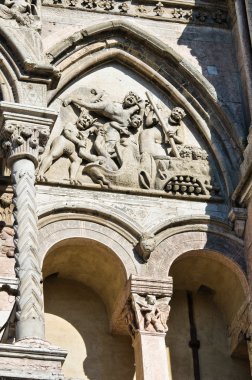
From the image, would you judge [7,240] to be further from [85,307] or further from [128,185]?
[128,185]

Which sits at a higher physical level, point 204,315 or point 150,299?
point 204,315

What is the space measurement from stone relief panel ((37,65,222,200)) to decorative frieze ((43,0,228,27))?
93 centimetres

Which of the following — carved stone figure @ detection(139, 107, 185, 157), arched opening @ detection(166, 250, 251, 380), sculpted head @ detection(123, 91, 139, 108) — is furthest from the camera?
sculpted head @ detection(123, 91, 139, 108)

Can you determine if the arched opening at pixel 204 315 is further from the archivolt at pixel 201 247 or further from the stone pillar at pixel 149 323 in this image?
the stone pillar at pixel 149 323

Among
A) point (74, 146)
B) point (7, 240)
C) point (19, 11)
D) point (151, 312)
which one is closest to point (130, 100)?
point (74, 146)

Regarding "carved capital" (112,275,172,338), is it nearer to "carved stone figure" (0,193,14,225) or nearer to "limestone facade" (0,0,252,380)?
"limestone facade" (0,0,252,380)

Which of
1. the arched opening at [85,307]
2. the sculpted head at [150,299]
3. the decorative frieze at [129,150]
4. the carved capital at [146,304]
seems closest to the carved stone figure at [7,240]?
the arched opening at [85,307]

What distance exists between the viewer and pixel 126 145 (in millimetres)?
15891

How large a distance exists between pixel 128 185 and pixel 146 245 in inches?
41.7

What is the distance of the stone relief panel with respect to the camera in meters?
15.5

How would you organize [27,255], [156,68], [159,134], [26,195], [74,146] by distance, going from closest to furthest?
[27,255]
[26,195]
[74,146]
[159,134]
[156,68]

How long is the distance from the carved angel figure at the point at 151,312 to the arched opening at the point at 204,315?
872 millimetres

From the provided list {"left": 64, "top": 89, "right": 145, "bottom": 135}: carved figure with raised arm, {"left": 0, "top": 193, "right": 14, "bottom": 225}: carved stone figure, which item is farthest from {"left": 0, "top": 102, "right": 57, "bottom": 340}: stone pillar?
{"left": 64, "top": 89, "right": 145, "bottom": 135}: carved figure with raised arm

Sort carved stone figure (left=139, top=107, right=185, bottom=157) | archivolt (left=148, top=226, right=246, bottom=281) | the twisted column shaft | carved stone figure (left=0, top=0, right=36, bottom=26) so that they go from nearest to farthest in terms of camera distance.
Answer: the twisted column shaft < archivolt (left=148, top=226, right=246, bottom=281) < carved stone figure (left=0, top=0, right=36, bottom=26) < carved stone figure (left=139, top=107, right=185, bottom=157)
